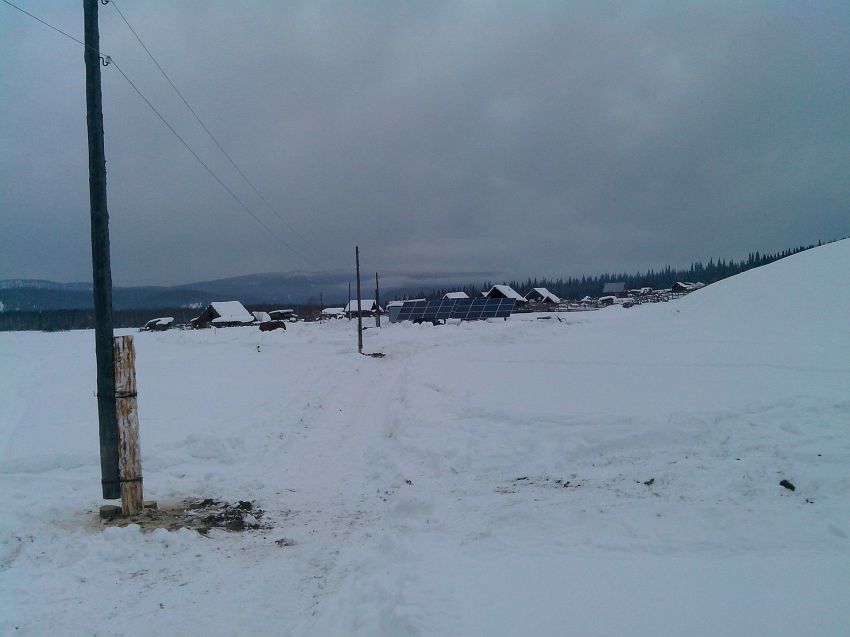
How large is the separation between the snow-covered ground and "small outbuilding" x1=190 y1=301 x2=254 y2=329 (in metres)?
54.2

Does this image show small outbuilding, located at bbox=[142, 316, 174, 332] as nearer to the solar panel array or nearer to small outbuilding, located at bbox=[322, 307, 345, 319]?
small outbuilding, located at bbox=[322, 307, 345, 319]

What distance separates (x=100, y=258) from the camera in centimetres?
721

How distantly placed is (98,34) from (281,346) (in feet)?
86.7

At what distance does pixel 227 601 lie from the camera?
4.91m

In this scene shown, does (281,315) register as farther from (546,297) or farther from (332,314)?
(546,297)

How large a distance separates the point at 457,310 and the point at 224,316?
30.7 meters

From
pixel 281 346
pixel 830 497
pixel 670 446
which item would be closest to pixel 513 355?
pixel 670 446

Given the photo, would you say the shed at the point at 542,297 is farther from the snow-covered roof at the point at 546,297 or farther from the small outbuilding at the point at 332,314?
the small outbuilding at the point at 332,314

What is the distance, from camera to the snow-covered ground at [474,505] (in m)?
4.40

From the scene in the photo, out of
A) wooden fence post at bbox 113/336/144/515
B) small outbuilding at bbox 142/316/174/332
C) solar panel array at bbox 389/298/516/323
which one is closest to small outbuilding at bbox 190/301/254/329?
small outbuilding at bbox 142/316/174/332

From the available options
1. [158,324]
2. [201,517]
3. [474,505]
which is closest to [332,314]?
[158,324]

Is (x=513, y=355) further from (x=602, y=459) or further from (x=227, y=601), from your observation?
(x=227, y=601)

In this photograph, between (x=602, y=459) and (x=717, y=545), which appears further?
(x=602, y=459)

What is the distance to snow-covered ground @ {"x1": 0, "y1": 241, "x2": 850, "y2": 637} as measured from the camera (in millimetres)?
4398
